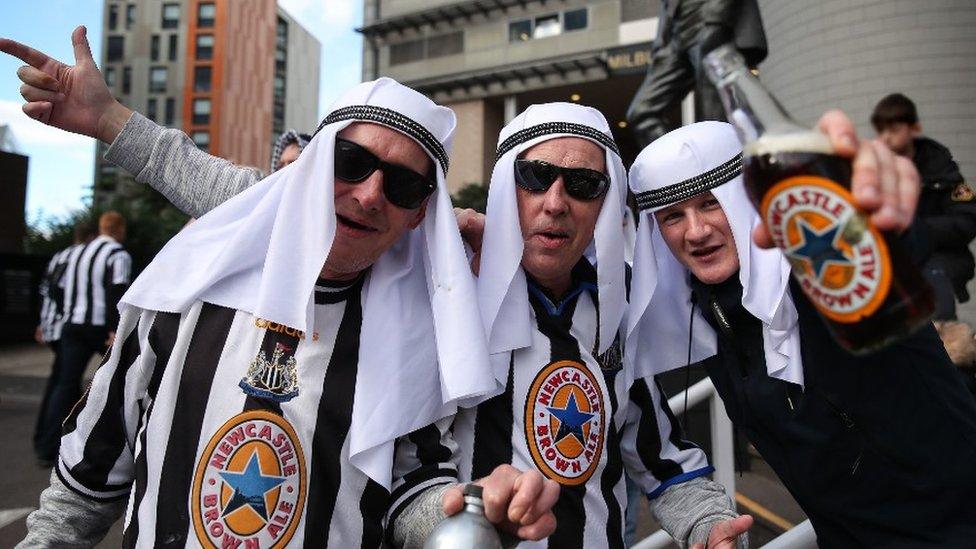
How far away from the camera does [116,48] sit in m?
60.6

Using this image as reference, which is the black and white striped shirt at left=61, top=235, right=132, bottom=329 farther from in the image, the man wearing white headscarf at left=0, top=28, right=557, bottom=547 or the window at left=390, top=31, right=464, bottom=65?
the window at left=390, top=31, right=464, bottom=65

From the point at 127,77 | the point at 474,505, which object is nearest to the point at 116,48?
the point at 127,77

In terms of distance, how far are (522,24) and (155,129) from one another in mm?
33386

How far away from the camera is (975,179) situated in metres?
7.52

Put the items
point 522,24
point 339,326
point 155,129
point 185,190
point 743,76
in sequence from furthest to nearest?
point 522,24 < point 185,190 < point 155,129 < point 339,326 < point 743,76

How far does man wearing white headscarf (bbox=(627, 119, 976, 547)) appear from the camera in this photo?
145cm

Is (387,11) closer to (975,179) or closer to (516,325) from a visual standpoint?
(975,179)

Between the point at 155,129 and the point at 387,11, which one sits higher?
the point at 387,11

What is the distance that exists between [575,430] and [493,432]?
0.23 metres

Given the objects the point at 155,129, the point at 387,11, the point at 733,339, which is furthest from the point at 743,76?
the point at 387,11

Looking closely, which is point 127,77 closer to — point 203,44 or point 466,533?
point 203,44

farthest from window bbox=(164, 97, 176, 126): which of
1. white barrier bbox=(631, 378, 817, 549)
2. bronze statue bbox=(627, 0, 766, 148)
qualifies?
white barrier bbox=(631, 378, 817, 549)

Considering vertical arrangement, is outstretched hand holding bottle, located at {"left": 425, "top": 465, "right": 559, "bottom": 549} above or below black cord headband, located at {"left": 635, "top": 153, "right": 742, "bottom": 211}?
below

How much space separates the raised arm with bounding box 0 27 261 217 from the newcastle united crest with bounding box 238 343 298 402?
0.79 metres
